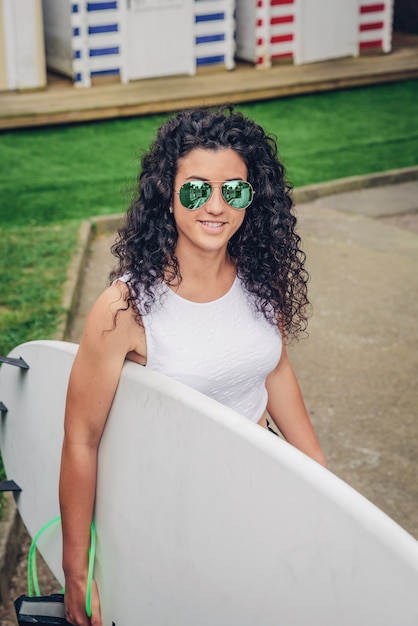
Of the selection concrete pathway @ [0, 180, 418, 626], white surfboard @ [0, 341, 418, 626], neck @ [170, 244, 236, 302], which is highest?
neck @ [170, 244, 236, 302]

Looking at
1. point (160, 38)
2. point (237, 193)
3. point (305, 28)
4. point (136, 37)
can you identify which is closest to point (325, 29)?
point (305, 28)

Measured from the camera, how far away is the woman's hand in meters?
2.37

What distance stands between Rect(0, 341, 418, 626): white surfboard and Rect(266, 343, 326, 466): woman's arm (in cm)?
42

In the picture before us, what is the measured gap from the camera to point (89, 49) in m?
10.4

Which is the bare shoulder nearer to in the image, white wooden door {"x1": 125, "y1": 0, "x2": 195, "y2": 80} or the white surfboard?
the white surfboard

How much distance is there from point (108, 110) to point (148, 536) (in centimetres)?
779

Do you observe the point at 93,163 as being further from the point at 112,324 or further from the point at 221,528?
the point at 221,528

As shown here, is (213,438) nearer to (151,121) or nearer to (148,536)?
(148,536)

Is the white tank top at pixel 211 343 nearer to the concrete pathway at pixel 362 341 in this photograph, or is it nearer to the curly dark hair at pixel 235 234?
the curly dark hair at pixel 235 234

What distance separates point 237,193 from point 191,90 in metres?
8.14

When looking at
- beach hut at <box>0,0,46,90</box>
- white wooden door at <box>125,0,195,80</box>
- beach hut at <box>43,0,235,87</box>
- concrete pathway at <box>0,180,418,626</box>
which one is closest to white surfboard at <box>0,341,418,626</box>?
concrete pathway at <box>0,180,418,626</box>

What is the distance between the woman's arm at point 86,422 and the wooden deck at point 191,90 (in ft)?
24.5

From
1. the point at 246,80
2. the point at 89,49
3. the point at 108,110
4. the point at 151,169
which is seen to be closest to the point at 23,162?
the point at 108,110

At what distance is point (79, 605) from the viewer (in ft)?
7.82
